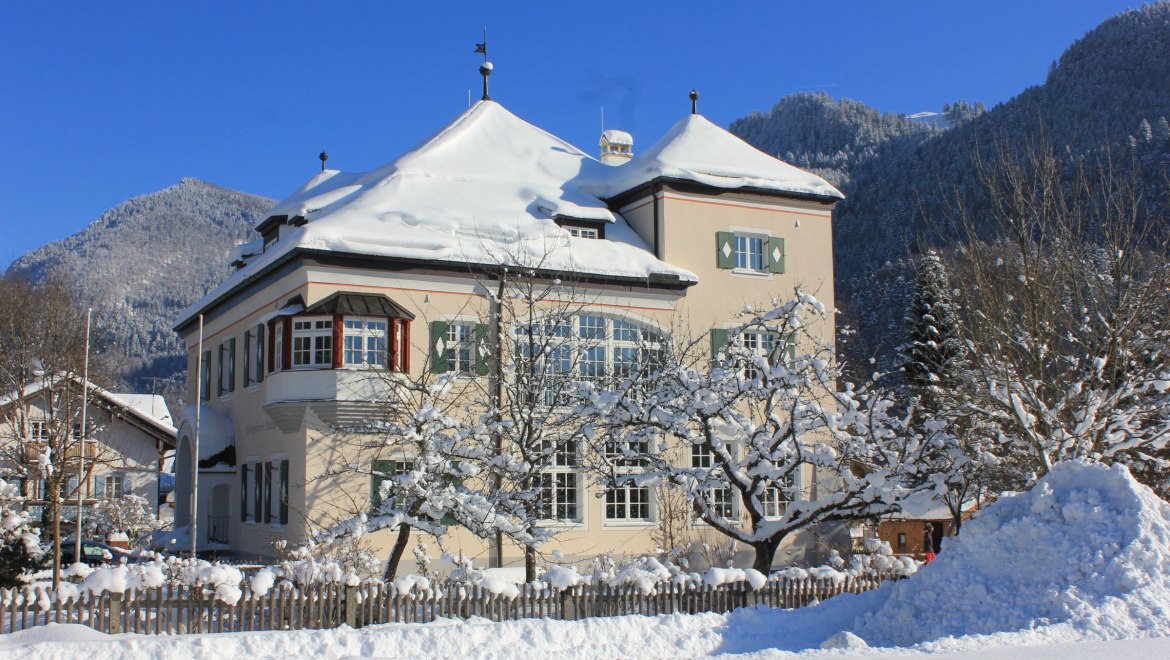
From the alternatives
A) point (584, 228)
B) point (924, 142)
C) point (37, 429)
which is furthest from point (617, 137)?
point (924, 142)

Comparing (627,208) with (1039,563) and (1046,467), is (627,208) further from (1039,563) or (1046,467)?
(1039,563)

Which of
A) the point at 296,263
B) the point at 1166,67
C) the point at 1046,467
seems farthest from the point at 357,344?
the point at 1166,67

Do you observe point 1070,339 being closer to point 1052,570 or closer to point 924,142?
point 1052,570

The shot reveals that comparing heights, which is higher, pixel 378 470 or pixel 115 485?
pixel 378 470

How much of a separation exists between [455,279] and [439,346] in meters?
1.55

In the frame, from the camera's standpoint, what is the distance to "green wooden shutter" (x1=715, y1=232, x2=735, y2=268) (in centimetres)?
2905

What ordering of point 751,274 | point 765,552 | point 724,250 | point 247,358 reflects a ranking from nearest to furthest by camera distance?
point 765,552, point 247,358, point 724,250, point 751,274

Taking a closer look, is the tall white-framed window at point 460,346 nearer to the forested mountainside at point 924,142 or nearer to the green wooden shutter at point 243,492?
the green wooden shutter at point 243,492

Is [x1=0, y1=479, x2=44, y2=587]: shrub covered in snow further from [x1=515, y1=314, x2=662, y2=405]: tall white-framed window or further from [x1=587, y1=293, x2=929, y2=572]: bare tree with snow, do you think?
[x1=515, y1=314, x2=662, y2=405]: tall white-framed window

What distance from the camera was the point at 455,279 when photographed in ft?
84.2

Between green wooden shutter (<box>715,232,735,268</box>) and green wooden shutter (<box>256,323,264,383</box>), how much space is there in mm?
10957

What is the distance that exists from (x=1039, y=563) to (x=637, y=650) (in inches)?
199

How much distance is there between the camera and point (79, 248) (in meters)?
196

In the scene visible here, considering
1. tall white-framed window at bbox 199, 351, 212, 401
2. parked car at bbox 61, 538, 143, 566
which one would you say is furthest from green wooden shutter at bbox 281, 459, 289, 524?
parked car at bbox 61, 538, 143, 566
